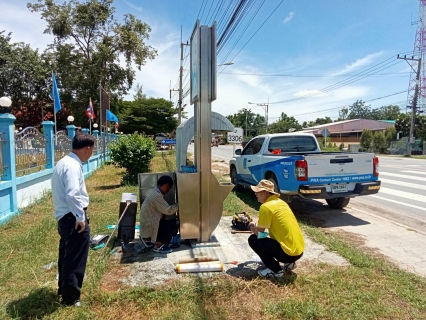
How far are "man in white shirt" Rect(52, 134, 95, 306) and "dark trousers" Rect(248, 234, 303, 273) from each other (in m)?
1.88

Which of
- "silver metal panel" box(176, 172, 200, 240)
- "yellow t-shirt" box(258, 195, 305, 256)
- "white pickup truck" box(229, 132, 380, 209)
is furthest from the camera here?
"white pickup truck" box(229, 132, 380, 209)

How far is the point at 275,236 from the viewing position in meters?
3.50

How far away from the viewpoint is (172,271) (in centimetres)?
373

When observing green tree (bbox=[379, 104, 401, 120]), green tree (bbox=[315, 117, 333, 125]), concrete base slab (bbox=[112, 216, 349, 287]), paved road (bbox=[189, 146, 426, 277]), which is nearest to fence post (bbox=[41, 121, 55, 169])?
concrete base slab (bbox=[112, 216, 349, 287])

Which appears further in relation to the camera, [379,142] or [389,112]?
[389,112]

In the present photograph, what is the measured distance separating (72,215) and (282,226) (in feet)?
7.11

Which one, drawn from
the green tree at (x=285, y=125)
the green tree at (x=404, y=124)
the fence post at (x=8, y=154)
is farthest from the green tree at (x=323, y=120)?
the fence post at (x=8, y=154)

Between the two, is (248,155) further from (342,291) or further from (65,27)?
(65,27)

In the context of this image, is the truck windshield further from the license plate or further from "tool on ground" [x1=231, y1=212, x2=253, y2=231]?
"tool on ground" [x1=231, y1=212, x2=253, y2=231]

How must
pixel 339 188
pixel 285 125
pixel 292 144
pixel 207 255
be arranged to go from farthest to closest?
pixel 285 125 < pixel 292 144 < pixel 339 188 < pixel 207 255

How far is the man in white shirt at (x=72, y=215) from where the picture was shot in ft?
9.10

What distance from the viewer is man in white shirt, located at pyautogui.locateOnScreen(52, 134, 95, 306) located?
9.10ft

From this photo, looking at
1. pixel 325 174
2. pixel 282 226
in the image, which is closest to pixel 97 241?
pixel 282 226

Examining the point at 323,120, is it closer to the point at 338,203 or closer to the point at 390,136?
the point at 390,136
